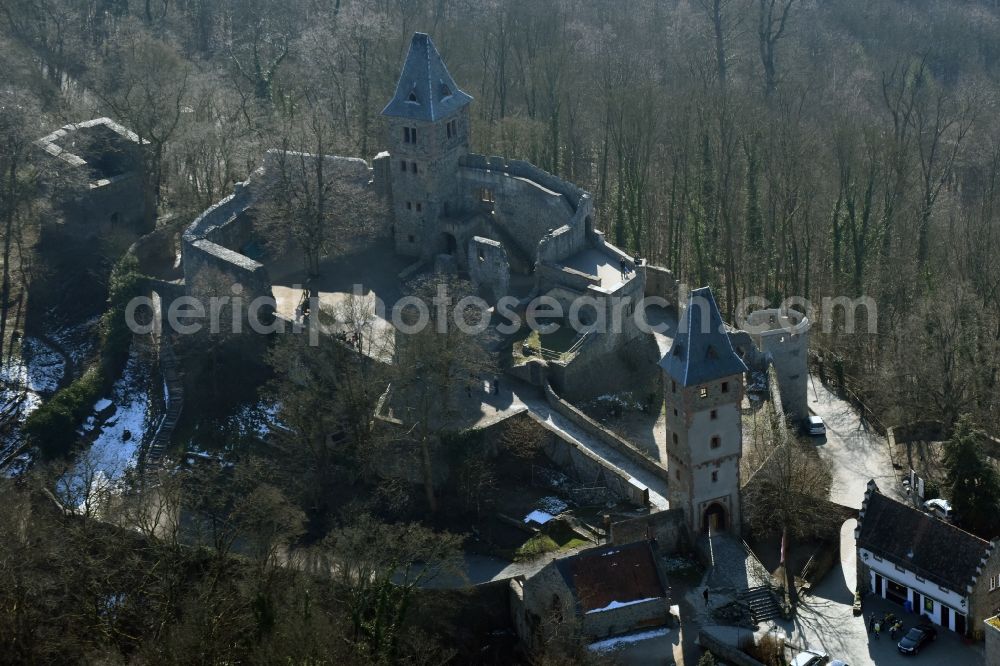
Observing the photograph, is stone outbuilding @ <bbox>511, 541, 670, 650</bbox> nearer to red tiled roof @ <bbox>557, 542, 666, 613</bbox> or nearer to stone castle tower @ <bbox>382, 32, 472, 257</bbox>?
red tiled roof @ <bbox>557, 542, 666, 613</bbox>

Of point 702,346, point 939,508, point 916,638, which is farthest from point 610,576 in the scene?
point 939,508

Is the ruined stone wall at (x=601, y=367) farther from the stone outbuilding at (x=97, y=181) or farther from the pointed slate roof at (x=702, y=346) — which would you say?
the stone outbuilding at (x=97, y=181)

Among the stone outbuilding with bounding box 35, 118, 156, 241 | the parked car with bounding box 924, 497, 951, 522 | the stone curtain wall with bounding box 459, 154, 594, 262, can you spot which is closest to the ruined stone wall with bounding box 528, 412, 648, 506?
the stone curtain wall with bounding box 459, 154, 594, 262

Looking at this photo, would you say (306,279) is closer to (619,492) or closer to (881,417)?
(619,492)

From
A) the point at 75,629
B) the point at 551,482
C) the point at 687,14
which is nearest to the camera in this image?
the point at 75,629

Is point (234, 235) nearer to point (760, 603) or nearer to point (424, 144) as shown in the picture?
point (424, 144)

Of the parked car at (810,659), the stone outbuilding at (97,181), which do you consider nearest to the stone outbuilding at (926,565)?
the parked car at (810,659)

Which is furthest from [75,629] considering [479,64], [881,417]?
[479,64]
